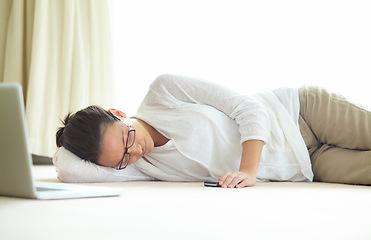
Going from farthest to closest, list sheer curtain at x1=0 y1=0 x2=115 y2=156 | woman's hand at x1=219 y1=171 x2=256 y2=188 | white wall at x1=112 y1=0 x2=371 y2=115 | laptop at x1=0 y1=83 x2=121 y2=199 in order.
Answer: sheer curtain at x1=0 y1=0 x2=115 y2=156
white wall at x1=112 y1=0 x2=371 y2=115
woman's hand at x1=219 y1=171 x2=256 y2=188
laptop at x1=0 y1=83 x2=121 y2=199

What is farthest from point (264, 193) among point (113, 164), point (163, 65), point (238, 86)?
point (163, 65)

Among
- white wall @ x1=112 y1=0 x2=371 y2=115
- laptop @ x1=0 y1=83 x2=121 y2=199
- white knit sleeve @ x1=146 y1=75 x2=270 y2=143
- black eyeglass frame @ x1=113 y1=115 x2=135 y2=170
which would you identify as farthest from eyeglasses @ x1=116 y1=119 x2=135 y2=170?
white wall @ x1=112 y1=0 x2=371 y2=115

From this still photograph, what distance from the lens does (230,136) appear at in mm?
1721

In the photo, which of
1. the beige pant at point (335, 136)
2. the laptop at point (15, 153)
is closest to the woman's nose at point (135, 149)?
the laptop at point (15, 153)

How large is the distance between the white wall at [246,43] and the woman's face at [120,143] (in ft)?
4.80

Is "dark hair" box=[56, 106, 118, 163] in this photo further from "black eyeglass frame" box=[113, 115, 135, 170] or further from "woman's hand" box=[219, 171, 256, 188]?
"woman's hand" box=[219, 171, 256, 188]

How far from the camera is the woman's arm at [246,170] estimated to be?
148cm

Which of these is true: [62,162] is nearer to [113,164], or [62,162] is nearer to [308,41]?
[113,164]

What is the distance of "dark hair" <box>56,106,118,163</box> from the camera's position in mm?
1500

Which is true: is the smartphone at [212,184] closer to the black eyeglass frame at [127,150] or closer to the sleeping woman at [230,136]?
the sleeping woman at [230,136]

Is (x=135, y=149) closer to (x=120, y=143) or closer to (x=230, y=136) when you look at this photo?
(x=120, y=143)

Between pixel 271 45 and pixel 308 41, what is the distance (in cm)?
23

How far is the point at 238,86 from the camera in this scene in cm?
299

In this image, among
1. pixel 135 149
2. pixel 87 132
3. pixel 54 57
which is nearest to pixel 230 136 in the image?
pixel 135 149
